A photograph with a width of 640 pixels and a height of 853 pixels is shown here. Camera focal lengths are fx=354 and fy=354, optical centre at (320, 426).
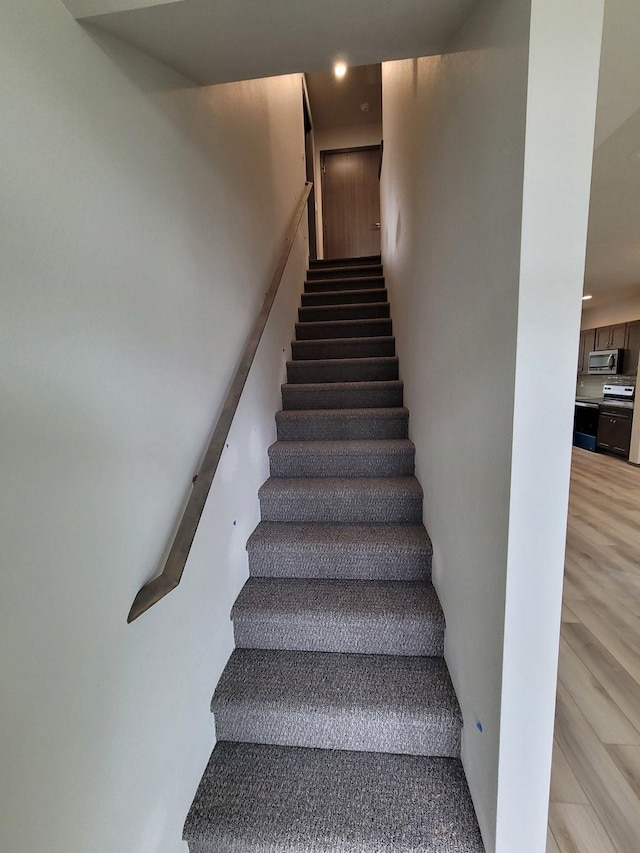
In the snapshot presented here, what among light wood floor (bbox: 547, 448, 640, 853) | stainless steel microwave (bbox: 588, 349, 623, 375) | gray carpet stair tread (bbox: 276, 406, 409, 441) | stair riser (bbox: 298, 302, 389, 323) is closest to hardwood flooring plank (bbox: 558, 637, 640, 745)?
light wood floor (bbox: 547, 448, 640, 853)

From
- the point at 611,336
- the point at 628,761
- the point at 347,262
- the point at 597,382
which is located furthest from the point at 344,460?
the point at 597,382

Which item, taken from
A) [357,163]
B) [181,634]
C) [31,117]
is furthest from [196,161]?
[357,163]

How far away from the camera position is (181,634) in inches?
39.6

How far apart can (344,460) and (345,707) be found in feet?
3.64

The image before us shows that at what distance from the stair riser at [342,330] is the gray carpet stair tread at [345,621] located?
2.10m

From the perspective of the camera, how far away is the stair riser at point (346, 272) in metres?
3.80

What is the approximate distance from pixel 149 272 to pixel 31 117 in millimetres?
332

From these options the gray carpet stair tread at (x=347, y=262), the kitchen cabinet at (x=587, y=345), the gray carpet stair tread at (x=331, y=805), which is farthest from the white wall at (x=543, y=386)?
the kitchen cabinet at (x=587, y=345)

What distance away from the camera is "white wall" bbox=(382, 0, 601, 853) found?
0.64 metres

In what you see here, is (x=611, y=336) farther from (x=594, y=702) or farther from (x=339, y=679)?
(x=339, y=679)

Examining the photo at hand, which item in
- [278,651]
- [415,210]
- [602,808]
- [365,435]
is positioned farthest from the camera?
[365,435]

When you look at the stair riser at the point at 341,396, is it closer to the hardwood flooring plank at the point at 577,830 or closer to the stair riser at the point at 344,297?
the stair riser at the point at 344,297

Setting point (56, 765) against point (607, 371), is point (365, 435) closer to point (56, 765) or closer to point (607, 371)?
point (56, 765)

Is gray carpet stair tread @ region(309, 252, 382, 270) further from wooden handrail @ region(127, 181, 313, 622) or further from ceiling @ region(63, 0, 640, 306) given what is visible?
wooden handrail @ region(127, 181, 313, 622)
